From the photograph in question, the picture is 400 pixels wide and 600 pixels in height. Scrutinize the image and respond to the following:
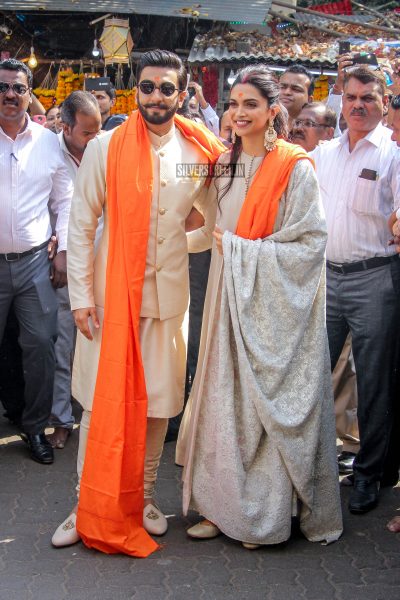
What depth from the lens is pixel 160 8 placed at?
11.6 metres

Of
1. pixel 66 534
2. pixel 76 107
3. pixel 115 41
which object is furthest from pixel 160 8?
pixel 66 534

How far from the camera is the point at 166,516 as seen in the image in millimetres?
4320

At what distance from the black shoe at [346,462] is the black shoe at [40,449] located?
1724 mm

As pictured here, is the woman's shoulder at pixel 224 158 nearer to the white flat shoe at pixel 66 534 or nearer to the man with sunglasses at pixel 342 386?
the man with sunglasses at pixel 342 386

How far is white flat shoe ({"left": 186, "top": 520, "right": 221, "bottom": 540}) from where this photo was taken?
402 cm

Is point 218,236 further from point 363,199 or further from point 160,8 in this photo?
point 160,8

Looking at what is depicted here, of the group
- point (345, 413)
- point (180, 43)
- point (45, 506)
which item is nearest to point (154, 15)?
point (180, 43)

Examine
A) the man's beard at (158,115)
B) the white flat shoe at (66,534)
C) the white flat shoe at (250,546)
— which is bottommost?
the white flat shoe at (66,534)

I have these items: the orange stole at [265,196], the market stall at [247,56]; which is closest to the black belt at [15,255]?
the orange stole at [265,196]

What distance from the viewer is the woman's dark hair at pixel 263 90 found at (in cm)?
384

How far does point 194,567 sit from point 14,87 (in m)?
2.79

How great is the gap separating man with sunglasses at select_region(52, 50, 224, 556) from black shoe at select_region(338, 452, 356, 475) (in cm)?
143

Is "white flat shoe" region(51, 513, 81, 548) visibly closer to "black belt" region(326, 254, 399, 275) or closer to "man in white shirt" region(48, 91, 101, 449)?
"man in white shirt" region(48, 91, 101, 449)

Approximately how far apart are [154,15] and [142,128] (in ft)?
29.1
